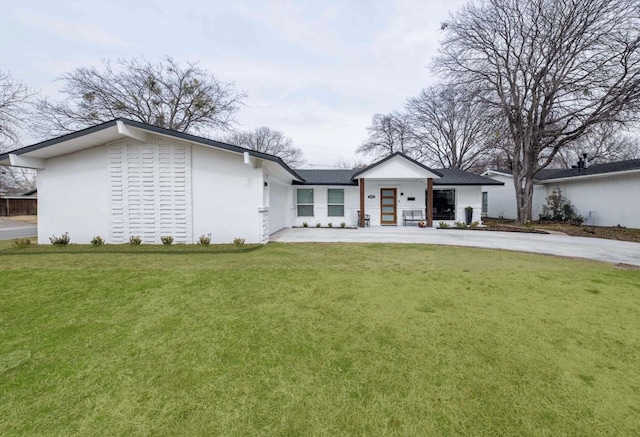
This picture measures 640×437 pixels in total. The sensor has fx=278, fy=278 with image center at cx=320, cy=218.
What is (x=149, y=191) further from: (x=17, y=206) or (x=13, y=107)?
(x=17, y=206)

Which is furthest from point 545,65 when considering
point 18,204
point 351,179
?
point 18,204

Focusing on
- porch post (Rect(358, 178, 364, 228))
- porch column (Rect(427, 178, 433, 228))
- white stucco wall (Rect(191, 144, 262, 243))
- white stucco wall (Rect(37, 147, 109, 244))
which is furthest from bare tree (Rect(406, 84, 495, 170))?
white stucco wall (Rect(37, 147, 109, 244))

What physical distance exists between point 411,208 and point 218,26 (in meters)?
12.2

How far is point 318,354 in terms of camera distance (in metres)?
2.62

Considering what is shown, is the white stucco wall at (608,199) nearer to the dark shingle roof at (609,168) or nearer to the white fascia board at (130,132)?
the dark shingle roof at (609,168)

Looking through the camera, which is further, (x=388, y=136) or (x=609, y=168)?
(x=388, y=136)

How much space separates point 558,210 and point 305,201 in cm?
1508

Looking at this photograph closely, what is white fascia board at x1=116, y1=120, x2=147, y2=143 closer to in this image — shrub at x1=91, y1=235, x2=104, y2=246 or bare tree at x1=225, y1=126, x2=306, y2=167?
shrub at x1=91, y1=235, x2=104, y2=246

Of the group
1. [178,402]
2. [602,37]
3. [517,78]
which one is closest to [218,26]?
[178,402]

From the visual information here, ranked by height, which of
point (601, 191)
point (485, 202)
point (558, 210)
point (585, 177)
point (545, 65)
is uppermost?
point (545, 65)

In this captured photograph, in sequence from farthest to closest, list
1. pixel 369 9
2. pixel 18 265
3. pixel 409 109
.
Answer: pixel 409 109, pixel 369 9, pixel 18 265

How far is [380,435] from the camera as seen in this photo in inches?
68.0

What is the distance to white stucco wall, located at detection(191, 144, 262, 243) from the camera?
8.54 m

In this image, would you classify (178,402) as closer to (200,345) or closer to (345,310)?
(200,345)
